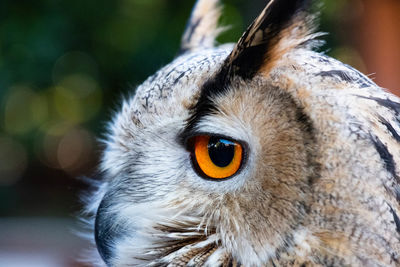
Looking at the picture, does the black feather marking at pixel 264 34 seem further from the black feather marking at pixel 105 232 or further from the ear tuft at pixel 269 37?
the black feather marking at pixel 105 232

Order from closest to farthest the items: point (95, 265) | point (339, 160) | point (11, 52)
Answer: point (339, 160) < point (95, 265) < point (11, 52)

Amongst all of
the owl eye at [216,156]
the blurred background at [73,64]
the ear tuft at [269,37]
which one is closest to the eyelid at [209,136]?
the owl eye at [216,156]

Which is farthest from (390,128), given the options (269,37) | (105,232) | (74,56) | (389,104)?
(74,56)

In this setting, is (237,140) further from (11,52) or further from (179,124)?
(11,52)

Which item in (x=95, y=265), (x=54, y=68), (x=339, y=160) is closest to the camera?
(x=339, y=160)

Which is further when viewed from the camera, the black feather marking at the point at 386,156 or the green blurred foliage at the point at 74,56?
the green blurred foliage at the point at 74,56

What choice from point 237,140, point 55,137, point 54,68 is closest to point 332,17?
point 54,68
